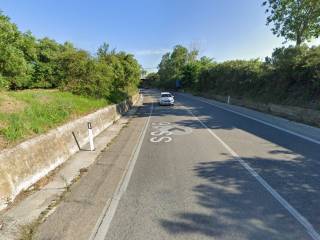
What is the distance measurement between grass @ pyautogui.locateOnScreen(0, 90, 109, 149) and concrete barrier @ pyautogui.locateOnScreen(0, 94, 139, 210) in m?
0.43

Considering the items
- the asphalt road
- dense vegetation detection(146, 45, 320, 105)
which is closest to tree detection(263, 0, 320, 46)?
dense vegetation detection(146, 45, 320, 105)

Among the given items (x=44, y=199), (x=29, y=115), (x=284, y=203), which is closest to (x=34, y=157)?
(x=44, y=199)

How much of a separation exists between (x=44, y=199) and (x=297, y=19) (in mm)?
26246

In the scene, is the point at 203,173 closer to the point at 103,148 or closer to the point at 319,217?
the point at 319,217

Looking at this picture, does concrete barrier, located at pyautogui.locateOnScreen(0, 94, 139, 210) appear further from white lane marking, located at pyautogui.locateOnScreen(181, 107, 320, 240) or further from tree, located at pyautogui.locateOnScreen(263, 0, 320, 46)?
tree, located at pyautogui.locateOnScreen(263, 0, 320, 46)

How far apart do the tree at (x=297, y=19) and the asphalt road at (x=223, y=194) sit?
1854 centimetres

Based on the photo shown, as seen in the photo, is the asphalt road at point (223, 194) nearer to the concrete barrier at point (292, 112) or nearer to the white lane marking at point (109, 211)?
the white lane marking at point (109, 211)

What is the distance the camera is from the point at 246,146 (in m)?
9.52

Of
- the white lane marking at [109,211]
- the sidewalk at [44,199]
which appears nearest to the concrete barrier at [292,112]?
the white lane marking at [109,211]

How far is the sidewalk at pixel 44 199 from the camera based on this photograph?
14.5ft

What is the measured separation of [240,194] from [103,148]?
19.7 feet

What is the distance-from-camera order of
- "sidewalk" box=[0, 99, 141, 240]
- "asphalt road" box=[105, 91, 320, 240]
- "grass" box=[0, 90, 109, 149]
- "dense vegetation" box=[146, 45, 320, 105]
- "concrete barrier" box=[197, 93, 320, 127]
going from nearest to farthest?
"asphalt road" box=[105, 91, 320, 240]
"sidewalk" box=[0, 99, 141, 240]
"grass" box=[0, 90, 109, 149]
"concrete barrier" box=[197, 93, 320, 127]
"dense vegetation" box=[146, 45, 320, 105]

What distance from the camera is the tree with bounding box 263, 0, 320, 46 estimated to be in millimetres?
23484

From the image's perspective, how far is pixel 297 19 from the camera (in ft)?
80.9
